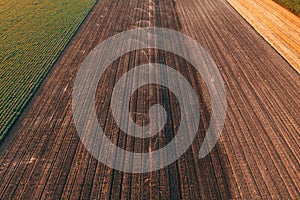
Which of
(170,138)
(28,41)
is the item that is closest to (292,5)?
(170,138)

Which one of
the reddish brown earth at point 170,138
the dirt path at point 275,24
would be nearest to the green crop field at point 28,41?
the reddish brown earth at point 170,138

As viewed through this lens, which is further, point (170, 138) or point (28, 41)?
point (28, 41)

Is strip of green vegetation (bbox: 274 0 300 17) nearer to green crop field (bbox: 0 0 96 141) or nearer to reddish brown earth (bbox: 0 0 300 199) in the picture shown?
reddish brown earth (bbox: 0 0 300 199)

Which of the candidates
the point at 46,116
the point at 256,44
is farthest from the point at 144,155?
the point at 256,44

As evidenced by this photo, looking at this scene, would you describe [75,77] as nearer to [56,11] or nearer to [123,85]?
[123,85]

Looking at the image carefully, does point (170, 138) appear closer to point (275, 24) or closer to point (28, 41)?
point (28, 41)

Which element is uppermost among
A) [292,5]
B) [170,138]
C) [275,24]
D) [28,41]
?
[292,5]

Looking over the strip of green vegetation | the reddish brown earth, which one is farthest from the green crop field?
the strip of green vegetation

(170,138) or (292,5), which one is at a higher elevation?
(292,5)

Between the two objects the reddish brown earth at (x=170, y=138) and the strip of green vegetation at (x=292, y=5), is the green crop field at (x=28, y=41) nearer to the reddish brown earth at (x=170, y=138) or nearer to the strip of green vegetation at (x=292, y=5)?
the reddish brown earth at (x=170, y=138)
